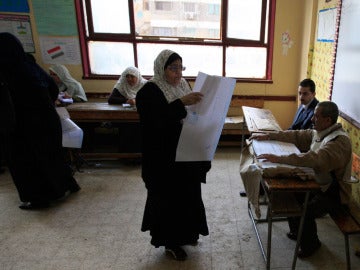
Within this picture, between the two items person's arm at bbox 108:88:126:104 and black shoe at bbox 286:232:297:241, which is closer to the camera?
black shoe at bbox 286:232:297:241

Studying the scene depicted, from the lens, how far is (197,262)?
73.5 inches

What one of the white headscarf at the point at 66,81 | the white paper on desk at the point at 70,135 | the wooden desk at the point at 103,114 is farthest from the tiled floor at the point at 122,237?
the white headscarf at the point at 66,81

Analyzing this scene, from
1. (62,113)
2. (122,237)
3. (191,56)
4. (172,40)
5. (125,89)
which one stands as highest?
(172,40)

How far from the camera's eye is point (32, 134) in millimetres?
2371

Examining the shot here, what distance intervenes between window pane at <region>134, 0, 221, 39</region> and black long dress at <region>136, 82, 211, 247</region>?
2630mm

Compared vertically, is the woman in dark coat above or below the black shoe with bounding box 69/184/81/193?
above

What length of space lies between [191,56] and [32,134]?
2434mm

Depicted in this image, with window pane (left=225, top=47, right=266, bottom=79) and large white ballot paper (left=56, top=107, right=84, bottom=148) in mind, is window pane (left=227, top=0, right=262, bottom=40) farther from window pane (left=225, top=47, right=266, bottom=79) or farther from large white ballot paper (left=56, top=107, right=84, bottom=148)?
large white ballot paper (left=56, top=107, right=84, bottom=148)

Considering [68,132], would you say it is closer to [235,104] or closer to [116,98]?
[116,98]

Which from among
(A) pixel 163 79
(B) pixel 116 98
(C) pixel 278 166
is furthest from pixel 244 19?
(C) pixel 278 166

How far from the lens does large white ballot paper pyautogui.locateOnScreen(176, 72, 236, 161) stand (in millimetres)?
1514

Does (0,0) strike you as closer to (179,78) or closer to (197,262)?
(179,78)

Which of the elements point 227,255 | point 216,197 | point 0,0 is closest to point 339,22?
point 216,197

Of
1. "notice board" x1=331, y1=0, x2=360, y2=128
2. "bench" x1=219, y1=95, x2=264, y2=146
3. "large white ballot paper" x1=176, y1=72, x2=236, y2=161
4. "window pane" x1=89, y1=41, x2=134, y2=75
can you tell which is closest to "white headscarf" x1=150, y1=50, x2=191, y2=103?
"large white ballot paper" x1=176, y1=72, x2=236, y2=161
